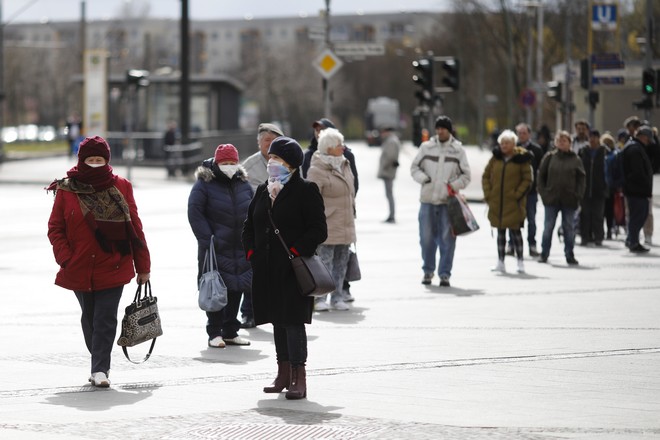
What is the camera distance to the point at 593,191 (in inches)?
813

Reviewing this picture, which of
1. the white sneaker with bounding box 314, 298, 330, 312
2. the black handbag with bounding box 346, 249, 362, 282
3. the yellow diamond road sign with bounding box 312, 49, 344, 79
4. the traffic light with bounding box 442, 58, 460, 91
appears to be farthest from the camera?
the traffic light with bounding box 442, 58, 460, 91

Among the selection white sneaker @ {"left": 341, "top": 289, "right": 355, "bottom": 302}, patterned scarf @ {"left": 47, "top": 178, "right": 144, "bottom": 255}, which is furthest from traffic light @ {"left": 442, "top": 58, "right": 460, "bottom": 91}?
patterned scarf @ {"left": 47, "top": 178, "right": 144, "bottom": 255}

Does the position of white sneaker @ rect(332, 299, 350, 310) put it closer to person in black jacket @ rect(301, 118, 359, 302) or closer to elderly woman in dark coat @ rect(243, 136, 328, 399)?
person in black jacket @ rect(301, 118, 359, 302)

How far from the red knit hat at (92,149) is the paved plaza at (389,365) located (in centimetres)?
140

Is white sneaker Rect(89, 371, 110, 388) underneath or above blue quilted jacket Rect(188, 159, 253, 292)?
underneath

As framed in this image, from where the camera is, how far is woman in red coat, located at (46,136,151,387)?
30.1ft

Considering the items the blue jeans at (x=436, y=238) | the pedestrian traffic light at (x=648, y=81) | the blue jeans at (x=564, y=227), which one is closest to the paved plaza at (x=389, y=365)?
the blue jeans at (x=436, y=238)

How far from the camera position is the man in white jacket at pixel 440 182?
15.6 meters

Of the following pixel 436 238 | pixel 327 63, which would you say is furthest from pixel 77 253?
pixel 327 63

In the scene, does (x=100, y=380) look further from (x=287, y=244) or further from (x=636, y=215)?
(x=636, y=215)

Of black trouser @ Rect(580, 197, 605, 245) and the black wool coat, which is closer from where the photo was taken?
the black wool coat

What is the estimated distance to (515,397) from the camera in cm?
862

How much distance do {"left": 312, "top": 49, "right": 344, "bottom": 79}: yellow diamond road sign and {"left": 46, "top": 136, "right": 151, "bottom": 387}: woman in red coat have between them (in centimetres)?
2105

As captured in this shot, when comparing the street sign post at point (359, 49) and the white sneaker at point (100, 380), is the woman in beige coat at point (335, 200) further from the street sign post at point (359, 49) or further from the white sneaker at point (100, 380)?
the street sign post at point (359, 49)
